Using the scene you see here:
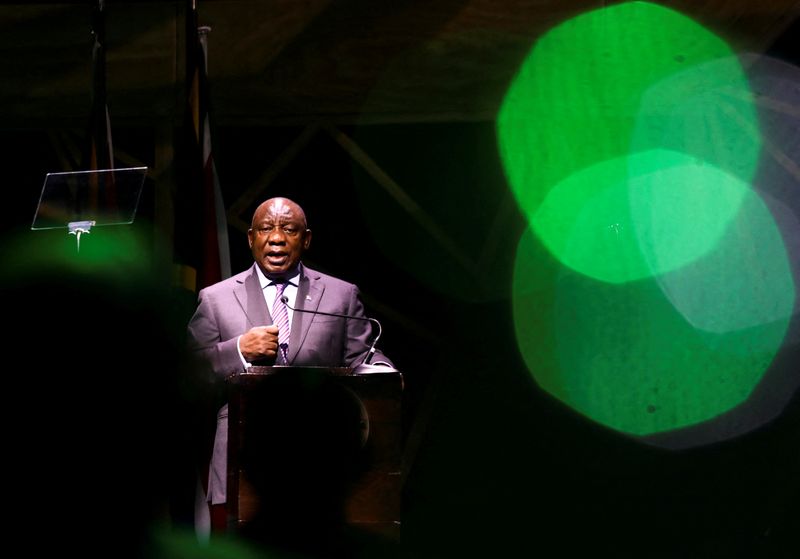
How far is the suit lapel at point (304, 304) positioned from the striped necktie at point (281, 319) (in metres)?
0.02

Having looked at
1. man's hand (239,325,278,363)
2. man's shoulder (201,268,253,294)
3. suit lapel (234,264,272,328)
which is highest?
man's shoulder (201,268,253,294)

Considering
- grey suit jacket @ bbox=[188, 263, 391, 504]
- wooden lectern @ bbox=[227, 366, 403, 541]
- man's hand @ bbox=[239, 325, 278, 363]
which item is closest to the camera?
wooden lectern @ bbox=[227, 366, 403, 541]

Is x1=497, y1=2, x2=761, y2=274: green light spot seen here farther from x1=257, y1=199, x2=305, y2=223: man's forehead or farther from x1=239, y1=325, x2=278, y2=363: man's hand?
x1=239, y1=325, x2=278, y2=363: man's hand

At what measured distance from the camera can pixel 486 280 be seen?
5777 millimetres

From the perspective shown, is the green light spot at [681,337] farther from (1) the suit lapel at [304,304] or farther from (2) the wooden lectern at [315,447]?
(2) the wooden lectern at [315,447]

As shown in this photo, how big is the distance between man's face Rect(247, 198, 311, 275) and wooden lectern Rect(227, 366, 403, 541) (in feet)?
2.47

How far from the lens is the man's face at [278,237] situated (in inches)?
140

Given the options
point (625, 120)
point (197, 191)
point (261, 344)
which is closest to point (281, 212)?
point (261, 344)

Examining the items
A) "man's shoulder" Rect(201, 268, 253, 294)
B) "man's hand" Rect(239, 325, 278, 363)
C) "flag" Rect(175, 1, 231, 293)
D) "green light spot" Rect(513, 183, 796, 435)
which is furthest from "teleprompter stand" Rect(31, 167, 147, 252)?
"green light spot" Rect(513, 183, 796, 435)

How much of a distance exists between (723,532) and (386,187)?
96.2 inches

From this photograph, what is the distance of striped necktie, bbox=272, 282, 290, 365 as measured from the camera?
137 inches

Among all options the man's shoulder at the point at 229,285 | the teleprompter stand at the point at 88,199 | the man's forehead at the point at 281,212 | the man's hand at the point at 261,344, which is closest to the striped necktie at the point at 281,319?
the man's shoulder at the point at 229,285

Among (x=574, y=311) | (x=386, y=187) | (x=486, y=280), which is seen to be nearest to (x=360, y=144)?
(x=386, y=187)

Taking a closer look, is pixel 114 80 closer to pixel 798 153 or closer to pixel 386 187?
pixel 386 187
